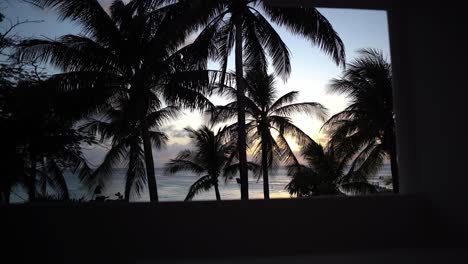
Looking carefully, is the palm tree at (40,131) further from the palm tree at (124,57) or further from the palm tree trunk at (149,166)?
the palm tree trunk at (149,166)

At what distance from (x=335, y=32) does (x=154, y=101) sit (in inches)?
204

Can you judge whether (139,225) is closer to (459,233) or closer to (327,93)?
(459,233)

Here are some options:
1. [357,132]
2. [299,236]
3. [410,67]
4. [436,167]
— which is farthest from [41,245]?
[357,132]

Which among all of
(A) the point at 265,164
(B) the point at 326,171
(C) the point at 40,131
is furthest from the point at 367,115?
(C) the point at 40,131

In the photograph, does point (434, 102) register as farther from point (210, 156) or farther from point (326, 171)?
point (210, 156)

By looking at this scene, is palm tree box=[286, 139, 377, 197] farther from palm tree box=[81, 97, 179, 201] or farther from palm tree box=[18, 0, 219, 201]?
palm tree box=[81, 97, 179, 201]

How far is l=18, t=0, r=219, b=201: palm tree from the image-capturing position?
7.56 meters

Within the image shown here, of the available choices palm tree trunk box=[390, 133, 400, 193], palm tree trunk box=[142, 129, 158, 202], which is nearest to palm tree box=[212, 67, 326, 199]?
palm tree trunk box=[390, 133, 400, 193]

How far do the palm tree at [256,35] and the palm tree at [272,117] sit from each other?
3942 millimetres

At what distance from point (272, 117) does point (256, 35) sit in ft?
15.6

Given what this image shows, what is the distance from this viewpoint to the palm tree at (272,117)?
12.4 m

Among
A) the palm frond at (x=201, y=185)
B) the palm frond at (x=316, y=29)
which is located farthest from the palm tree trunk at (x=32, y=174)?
the palm frond at (x=316, y=29)

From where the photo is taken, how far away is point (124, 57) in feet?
28.0

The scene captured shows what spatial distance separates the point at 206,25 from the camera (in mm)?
7820
